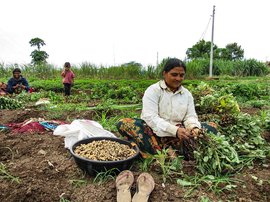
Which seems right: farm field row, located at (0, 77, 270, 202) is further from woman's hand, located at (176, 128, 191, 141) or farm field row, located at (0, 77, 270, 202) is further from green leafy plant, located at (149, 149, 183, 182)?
woman's hand, located at (176, 128, 191, 141)

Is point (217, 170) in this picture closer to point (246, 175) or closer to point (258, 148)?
point (246, 175)

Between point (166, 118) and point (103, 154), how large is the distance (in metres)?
0.74

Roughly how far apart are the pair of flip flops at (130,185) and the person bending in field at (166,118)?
54 cm

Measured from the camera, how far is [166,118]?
8.50 ft

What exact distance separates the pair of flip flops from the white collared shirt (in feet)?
2.06

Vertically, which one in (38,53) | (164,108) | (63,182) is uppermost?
(38,53)

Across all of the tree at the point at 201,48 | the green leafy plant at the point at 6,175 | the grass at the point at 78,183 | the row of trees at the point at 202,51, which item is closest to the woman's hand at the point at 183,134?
the grass at the point at 78,183

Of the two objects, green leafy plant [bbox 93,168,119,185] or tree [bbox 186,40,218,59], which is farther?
tree [bbox 186,40,218,59]

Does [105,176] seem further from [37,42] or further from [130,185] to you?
[37,42]

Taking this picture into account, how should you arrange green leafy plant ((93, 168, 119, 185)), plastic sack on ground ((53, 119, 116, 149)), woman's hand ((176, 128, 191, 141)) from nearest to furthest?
green leafy plant ((93, 168, 119, 185)) → woman's hand ((176, 128, 191, 141)) → plastic sack on ground ((53, 119, 116, 149))

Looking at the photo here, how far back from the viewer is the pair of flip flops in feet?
5.85

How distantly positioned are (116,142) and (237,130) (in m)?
1.44

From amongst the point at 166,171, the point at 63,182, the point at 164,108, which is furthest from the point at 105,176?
the point at 164,108

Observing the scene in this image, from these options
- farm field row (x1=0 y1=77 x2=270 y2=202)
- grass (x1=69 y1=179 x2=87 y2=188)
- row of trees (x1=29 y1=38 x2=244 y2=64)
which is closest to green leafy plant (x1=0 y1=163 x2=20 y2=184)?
farm field row (x1=0 y1=77 x2=270 y2=202)
